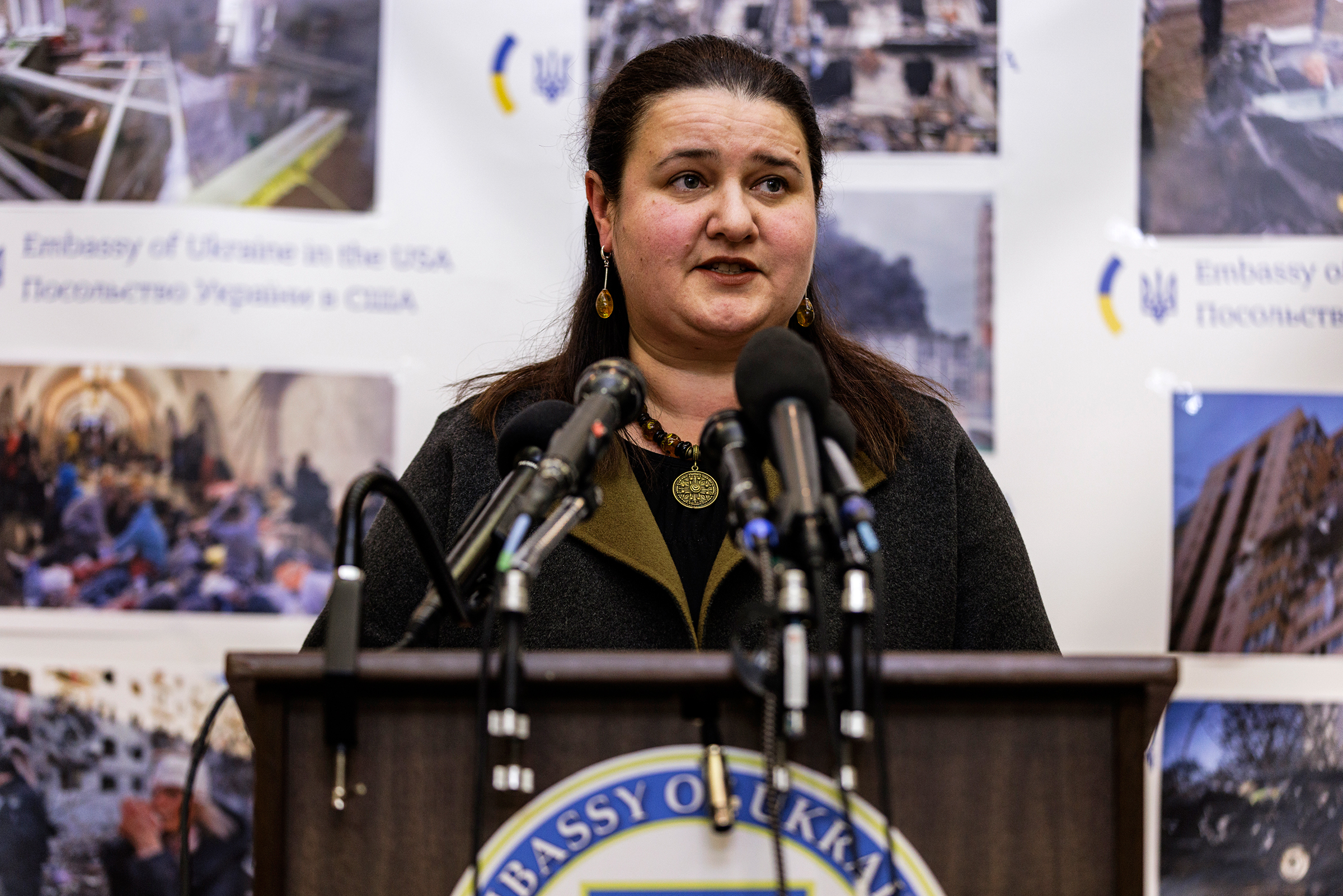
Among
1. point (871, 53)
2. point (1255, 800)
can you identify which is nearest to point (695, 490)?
point (871, 53)

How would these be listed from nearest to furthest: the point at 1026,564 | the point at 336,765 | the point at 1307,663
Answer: the point at 336,765, the point at 1026,564, the point at 1307,663

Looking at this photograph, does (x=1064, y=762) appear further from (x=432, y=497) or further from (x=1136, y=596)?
(x=1136, y=596)

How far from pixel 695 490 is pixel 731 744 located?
Result: 0.70 meters

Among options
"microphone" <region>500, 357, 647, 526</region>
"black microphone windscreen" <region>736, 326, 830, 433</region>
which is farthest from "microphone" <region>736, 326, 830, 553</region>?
"microphone" <region>500, 357, 647, 526</region>

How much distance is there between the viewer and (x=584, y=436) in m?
0.98

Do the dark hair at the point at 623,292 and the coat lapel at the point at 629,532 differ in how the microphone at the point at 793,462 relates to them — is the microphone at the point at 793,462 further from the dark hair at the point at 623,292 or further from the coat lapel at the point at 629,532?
the dark hair at the point at 623,292

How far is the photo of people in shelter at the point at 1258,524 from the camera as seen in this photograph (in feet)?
7.24

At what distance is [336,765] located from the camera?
36.3 inches

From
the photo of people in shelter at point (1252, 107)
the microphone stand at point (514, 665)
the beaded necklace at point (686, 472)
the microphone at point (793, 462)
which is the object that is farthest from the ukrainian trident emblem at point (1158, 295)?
the microphone stand at point (514, 665)

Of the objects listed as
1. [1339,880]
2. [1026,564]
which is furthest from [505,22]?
[1339,880]

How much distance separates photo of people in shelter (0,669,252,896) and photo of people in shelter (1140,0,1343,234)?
84.6 inches

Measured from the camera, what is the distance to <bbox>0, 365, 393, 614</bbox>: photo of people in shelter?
7.46ft

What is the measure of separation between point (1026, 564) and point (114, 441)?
1.71 metres

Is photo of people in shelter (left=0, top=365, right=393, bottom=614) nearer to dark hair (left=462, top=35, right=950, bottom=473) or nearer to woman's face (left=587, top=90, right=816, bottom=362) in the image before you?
dark hair (left=462, top=35, right=950, bottom=473)
